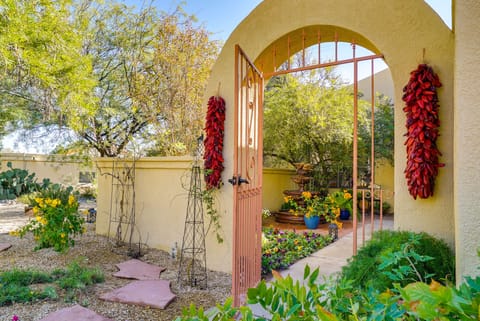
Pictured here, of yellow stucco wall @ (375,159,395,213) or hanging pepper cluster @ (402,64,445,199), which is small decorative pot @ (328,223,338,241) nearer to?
hanging pepper cluster @ (402,64,445,199)

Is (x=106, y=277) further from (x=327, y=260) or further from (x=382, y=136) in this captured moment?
(x=382, y=136)

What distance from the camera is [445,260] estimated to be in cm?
236

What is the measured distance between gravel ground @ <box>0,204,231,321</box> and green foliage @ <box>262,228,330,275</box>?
0.61 m

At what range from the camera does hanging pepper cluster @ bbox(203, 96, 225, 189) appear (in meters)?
3.79

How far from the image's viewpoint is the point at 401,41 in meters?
2.92

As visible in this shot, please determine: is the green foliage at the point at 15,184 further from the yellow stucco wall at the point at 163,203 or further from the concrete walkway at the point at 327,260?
the concrete walkway at the point at 327,260

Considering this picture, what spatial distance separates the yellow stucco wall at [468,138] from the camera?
156 cm

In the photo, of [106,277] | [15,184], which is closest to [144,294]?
[106,277]

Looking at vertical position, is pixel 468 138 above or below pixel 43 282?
above

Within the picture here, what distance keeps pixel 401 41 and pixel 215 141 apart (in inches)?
83.2

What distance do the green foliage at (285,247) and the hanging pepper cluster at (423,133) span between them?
1.77 m

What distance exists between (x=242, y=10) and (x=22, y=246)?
5.32 meters

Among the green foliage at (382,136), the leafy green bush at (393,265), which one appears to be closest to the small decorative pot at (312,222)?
the green foliage at (382,136)

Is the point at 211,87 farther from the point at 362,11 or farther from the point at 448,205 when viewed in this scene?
the point at 448,205
